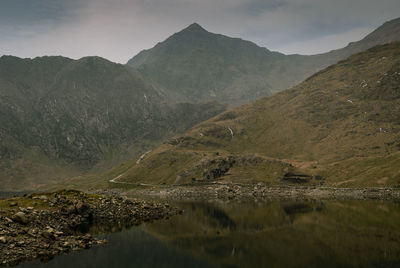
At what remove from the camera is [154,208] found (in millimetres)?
133250

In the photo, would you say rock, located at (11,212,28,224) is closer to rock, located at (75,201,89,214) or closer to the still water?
the still water

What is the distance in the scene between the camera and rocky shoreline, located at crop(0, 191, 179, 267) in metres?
70.1

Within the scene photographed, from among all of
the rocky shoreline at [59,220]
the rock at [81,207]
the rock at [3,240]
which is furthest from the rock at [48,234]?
the rock at [81,207]

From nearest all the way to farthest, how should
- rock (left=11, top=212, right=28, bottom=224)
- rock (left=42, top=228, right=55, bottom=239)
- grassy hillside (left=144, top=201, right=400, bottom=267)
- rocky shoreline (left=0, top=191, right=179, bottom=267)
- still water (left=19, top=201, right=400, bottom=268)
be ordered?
still water (left=19, top=201, right=400, bottom=268), grassy hillside (left=144, top=201, right=400, bottom=267), rocky shoreline (left=0, top=191, right=179, bottom=267), rock (left=42, top=228, right=55, bottom=239), rock (left=11, top=212, right=28, bottom=224)

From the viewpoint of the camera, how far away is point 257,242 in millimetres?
81812

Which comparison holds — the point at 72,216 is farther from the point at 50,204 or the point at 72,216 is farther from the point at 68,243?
the point at 68,243

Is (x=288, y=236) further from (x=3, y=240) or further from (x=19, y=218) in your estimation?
(x=19, y=218)

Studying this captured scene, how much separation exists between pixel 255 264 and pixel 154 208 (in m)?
74.0

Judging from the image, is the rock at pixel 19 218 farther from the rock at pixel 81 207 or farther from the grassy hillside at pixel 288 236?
the grassy hillside at pixel 288 236

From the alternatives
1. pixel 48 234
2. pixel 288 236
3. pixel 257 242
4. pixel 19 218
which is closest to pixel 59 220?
pixel 19 218

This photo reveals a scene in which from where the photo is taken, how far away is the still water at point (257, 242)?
65.4 metres

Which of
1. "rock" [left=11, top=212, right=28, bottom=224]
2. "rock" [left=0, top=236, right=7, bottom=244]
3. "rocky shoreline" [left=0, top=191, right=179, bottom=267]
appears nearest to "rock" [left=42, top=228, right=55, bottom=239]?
"rocky shoreline" [left=0, top=191, right=179, bottom=267]

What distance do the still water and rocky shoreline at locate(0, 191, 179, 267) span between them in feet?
16.5

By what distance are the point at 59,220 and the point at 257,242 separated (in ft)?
171
